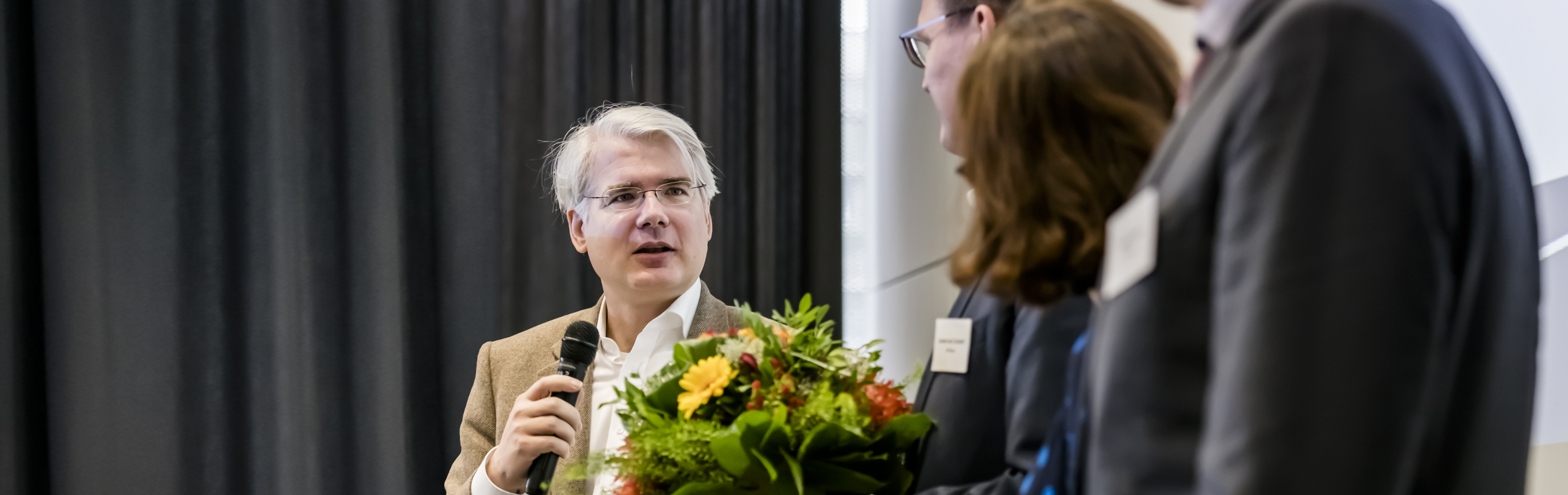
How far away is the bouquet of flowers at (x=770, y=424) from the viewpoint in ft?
3.57

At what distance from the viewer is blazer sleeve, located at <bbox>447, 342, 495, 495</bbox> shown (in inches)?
83.0

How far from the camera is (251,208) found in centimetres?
308

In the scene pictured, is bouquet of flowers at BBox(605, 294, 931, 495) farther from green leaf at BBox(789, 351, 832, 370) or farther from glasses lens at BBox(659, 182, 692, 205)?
glasses lens at BBox(659, 182, 692, 205)

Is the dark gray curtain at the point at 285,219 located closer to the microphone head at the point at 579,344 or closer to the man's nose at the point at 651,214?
the man's nose at the point at 651,214

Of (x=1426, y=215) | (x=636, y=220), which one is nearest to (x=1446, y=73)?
(x=1426, y=215)

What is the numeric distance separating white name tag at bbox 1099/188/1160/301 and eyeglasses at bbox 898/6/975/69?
67 cm

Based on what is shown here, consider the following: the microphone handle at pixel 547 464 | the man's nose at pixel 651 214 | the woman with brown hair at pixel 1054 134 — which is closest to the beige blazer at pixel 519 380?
the man's nose at pixel 651 214

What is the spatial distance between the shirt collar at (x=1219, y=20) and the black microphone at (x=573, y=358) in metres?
1.22

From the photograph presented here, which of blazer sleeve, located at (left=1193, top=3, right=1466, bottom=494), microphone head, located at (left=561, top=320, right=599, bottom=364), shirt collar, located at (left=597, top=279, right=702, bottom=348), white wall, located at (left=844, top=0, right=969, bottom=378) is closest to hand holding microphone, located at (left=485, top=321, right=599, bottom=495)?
microphone head, located at (left=561, top=320, right=599, bottom=364)

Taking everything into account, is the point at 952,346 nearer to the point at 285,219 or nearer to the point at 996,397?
the point at 996,397

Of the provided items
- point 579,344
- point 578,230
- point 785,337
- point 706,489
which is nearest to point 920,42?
point 785,337

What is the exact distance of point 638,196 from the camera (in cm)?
221

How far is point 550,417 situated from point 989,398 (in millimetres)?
903

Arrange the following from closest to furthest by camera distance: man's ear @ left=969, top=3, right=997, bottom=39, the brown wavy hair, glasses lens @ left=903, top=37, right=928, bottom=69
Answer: the brown wavy hair, man's ear @ left=969, top=3, right=997, bottom=39, glasses lens @ left=903, top=37, right=928, bottom=69
